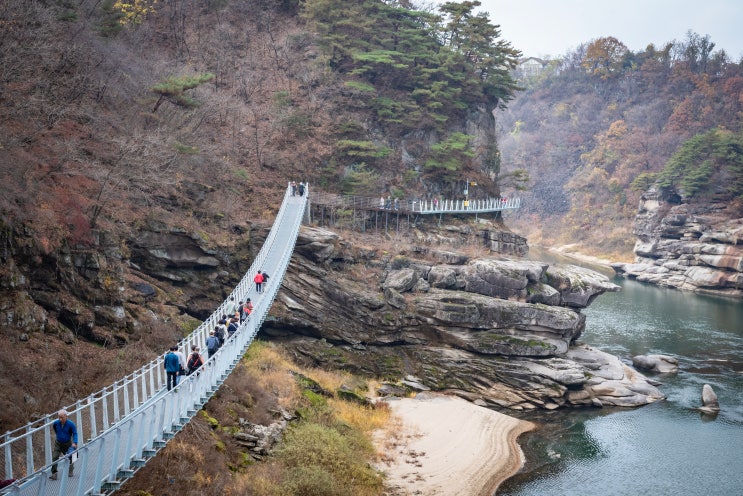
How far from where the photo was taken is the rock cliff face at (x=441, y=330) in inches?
1112

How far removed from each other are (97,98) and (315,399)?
49.8 ft

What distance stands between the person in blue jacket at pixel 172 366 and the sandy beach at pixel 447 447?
801 centimetres

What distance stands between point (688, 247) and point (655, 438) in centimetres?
4041

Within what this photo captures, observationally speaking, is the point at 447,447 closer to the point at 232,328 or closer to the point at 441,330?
the point at 441,330

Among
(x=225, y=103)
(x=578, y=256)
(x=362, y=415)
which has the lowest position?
(x=362, y=415)

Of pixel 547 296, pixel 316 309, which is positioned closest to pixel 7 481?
pixel 316 309

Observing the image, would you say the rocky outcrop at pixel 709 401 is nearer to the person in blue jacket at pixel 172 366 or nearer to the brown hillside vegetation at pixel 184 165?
the brown hillside vegetation at pixel 184 165

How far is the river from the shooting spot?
68.7ft

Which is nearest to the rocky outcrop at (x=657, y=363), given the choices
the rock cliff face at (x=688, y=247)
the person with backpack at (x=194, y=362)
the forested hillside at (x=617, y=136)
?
the person with backpack at (x=194, y=362)

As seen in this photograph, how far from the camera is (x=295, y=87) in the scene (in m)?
40.8

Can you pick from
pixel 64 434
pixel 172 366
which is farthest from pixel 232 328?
pixel 64 434

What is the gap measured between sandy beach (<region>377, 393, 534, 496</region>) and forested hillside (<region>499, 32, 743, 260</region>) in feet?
156

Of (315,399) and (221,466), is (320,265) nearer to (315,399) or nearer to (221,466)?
(315,399)

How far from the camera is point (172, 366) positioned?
43.5 feet
